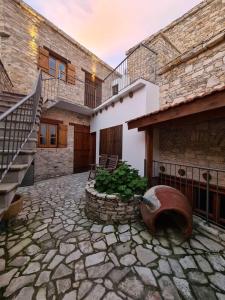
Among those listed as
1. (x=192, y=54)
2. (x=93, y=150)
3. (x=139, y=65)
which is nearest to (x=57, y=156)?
(x=93, y=150)

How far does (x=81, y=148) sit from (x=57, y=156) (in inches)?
61.5

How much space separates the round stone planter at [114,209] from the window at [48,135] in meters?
4.88

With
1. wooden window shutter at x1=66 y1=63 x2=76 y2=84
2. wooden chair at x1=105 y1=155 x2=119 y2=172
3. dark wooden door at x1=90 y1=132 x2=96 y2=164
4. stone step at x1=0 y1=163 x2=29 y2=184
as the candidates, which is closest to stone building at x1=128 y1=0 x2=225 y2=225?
wooden chair at x1=105 y1=155 x2=119 y2=172

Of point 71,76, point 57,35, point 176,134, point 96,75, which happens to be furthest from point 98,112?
point 176,134

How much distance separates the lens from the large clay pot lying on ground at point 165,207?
8.13ft

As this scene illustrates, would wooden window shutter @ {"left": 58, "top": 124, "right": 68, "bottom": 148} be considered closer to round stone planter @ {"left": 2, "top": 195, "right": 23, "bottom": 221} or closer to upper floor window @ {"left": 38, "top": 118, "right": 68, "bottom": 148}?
upper floor window @ {"left": 38, "top": 118, "right": 68, "bottom": 148}

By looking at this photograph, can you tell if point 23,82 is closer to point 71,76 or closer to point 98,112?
point 71,76

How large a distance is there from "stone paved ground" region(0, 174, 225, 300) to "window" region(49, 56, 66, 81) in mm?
6910

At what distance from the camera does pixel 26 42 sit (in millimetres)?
6289

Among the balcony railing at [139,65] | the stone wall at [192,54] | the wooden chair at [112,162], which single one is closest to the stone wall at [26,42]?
the balcony railing at [139,65]

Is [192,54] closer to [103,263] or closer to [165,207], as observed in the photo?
[165,207]

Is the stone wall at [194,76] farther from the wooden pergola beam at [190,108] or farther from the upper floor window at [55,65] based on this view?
the upper floor window at [55,65]

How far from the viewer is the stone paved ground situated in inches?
64.9

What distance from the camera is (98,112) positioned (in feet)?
26.2
